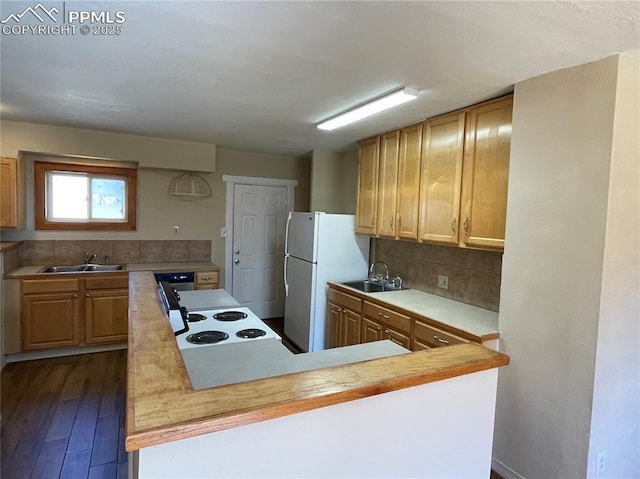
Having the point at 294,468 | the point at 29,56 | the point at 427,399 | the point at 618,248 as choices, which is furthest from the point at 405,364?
the point at 29,56

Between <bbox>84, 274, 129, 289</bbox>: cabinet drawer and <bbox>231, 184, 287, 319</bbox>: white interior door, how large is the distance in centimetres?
141

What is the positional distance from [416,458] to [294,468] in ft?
1.51

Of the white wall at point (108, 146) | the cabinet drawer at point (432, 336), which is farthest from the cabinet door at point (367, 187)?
the white wall at point (108, 146)

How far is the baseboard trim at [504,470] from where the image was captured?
7.04ft

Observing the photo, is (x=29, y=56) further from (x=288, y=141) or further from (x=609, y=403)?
(x=609, y=403)

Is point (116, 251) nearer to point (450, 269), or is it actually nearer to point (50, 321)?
point (50, 321)

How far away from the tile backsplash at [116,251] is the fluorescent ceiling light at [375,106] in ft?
8.53

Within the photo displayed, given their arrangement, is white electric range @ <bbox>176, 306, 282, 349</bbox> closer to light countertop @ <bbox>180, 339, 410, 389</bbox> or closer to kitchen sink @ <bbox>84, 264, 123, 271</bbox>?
light countertop @ <bbox>180, 339, 410, 389</bbox>

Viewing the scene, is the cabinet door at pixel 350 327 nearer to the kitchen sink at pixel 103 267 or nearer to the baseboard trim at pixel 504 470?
the baseboard trim at pixel 504 470

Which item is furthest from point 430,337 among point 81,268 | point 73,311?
point 81,268

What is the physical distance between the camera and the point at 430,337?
2.56 metres

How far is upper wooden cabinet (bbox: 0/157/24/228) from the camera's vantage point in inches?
138

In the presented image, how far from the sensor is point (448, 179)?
9.06ft

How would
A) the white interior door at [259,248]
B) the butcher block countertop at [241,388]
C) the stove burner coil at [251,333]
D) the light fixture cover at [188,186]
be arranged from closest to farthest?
1. the butcher block countertop at [241,388]
2. the stove burner coil at [251,333]
3. the light fixture cover at [188,186]
4. the white interior door at [259,248]
